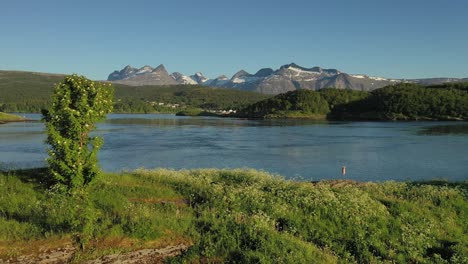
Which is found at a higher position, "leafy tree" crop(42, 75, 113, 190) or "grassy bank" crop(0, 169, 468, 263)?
"leafy tree" crop(42, 75, 113, 190)

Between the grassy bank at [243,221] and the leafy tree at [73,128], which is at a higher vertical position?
the leafy tree at [73,128]

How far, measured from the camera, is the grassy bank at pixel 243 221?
647 inches

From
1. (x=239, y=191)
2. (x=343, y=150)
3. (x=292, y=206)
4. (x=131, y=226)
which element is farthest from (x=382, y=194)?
(x=343, y=150)

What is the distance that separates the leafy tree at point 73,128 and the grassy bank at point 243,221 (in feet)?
4.46

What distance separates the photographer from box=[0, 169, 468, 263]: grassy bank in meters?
16.4

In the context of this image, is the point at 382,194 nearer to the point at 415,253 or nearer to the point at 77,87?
the point at 415,253

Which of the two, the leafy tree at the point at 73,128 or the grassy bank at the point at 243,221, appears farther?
the leafy tree at the point at 73,128

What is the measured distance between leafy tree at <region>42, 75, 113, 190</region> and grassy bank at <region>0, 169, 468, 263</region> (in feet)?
4.46

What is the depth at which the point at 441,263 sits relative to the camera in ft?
57.4

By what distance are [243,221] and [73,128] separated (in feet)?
29.1

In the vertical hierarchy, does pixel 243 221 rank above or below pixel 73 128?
below

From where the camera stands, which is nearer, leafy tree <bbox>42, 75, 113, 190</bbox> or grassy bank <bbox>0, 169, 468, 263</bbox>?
grassy bank <bbox>0, 169, 468, 263</bbox>

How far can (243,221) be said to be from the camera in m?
19.1

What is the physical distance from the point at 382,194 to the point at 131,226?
1636cm
